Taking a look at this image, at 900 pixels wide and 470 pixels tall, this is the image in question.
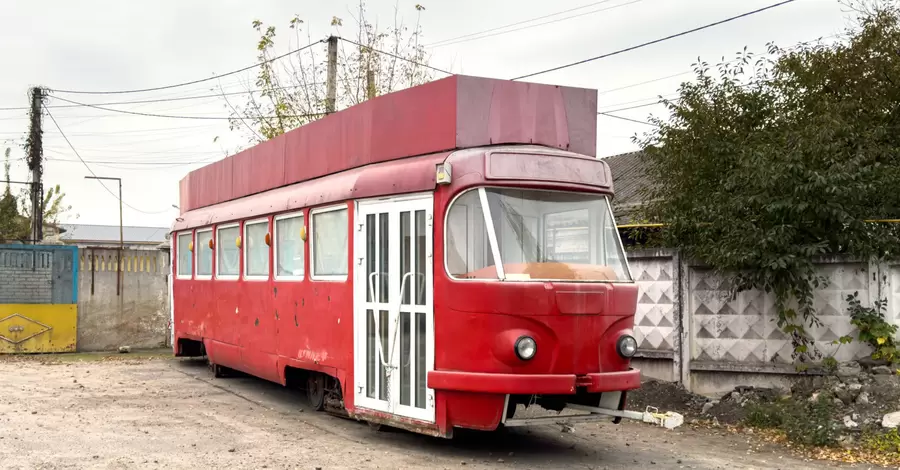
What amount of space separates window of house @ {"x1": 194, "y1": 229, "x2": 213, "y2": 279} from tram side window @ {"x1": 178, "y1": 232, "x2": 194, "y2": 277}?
35cm

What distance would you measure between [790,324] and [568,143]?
344 cm

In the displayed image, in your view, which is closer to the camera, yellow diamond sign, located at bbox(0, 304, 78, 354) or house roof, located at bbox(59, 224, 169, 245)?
yellow diamond sign, located at bbox(0, 304, 78, 354)

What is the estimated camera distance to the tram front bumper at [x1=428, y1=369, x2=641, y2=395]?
23.7ft

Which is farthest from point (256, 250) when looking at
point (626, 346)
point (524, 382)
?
point (626, 346)

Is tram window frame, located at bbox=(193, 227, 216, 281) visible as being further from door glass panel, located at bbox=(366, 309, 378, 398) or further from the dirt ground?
door glass panel, located at bbox=(366, 309, 378, 398)

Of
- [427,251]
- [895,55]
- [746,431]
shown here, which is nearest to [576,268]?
[427,251]

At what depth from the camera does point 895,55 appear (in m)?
11.6

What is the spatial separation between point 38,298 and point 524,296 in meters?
13.4

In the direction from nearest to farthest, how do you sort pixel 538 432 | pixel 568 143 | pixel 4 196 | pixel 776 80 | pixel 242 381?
pixel 568 143 → pixel 538 432 → pixel 776 80 → pixel 242 381 → pixel 4 196

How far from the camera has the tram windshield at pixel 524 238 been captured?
7.47 meters

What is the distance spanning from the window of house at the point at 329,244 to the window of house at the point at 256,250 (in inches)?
60.3

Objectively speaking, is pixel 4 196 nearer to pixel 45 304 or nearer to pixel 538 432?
pixel 45 304

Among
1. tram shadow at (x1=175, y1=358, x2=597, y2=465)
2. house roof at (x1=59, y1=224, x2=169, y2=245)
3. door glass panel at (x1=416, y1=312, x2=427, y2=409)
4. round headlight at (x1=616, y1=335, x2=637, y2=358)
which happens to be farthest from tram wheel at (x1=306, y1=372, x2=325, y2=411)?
house roof at (x1=59, y1=224, x2=169, y2=245)

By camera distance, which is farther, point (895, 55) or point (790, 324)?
point (895, 55)
